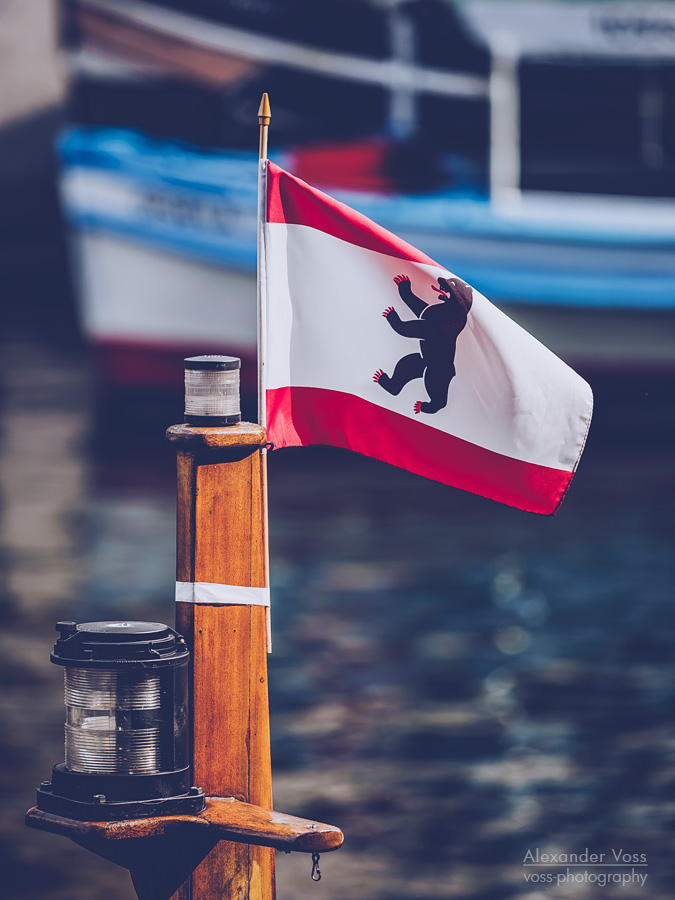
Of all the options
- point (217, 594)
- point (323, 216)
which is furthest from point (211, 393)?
point (323, 216)

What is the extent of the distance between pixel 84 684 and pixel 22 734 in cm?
302

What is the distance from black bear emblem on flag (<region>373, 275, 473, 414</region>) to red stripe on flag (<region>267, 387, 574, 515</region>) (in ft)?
0.26

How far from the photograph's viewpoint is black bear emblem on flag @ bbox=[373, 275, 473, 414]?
4.18m

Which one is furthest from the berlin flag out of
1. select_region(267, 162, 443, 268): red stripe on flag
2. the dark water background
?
the dark water background

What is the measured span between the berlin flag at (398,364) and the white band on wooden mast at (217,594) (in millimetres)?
484

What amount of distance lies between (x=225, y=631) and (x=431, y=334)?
36.5 inches

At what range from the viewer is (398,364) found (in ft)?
13.8

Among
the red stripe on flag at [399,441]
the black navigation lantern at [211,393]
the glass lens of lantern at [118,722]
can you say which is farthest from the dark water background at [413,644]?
the black navigation lantern at [211,393]

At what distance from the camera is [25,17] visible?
2195 cm

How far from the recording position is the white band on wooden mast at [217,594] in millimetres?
3844

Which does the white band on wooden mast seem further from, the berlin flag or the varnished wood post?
the berlin flag

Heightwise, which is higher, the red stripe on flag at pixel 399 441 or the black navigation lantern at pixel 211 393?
the black navigation lantern at pixel 211 393

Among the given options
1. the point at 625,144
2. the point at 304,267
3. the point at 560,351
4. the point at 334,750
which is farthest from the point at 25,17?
the point at 304,267

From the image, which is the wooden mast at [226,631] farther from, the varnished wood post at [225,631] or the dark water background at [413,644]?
the dark water background at [413,644]
